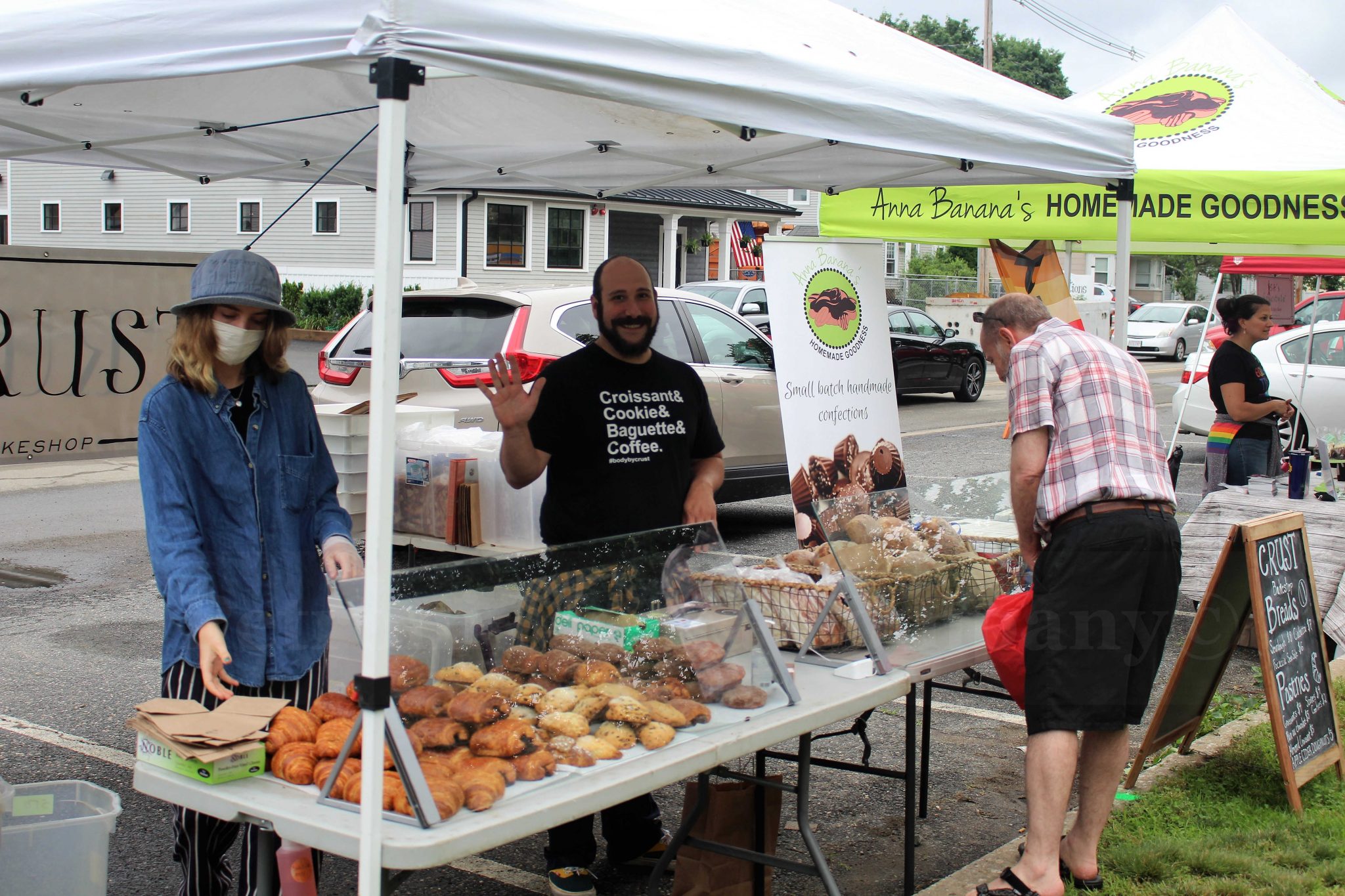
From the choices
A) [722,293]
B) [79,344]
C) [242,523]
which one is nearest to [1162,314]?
[722,293]

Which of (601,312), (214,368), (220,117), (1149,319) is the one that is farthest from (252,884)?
(1149,319)

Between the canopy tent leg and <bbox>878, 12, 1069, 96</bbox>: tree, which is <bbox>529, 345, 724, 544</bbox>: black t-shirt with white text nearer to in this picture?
the canopy tent leg

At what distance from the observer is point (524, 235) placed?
2880 cm

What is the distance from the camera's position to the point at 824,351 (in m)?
4.23

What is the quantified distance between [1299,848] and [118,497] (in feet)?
32.6

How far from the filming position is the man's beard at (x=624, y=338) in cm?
368

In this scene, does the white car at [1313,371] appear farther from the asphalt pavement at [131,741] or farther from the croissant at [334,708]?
the croissant at [334,708]

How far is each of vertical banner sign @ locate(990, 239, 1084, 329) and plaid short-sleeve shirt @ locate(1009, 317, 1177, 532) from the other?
2.08m

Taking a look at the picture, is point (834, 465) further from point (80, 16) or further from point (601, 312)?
point (80, 16)

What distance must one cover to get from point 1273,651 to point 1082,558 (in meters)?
1.38

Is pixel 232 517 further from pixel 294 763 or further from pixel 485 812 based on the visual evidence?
pixel 485 812

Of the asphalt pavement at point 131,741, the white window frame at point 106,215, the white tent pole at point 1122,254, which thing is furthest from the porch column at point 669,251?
the white tent pole at point 1122,254

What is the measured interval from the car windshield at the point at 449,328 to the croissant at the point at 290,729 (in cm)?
520

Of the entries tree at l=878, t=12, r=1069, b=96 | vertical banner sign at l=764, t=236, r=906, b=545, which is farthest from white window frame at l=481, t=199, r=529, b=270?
tree at l=878, t=12, r=1069, b=96
